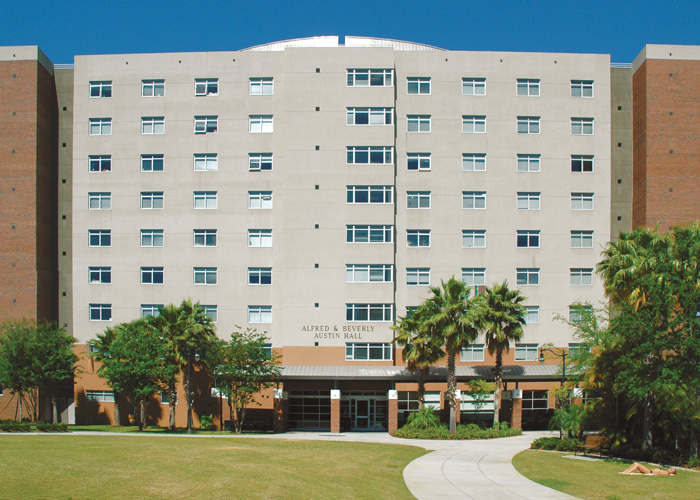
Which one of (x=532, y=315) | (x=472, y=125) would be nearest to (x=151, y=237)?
(x=472, y=125)

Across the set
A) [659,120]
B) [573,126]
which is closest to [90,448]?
[573,126]

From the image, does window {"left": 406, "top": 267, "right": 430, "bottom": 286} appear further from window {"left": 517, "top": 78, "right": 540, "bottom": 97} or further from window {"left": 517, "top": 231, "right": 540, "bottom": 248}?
window {"left": 517, "top": 78, "right": 540, "bottom": 97}


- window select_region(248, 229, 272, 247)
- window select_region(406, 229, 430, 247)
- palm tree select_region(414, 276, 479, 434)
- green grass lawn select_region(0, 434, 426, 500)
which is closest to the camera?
green grass lawn select_region(0, 434, 426, 500)

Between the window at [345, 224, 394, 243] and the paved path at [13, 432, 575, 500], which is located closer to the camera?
the paved path at [13, 432, 575, 500]

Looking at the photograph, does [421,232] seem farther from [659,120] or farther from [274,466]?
[274,466]

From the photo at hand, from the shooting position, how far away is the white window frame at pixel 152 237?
52.6 meters

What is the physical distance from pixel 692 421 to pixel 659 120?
29.9 metres

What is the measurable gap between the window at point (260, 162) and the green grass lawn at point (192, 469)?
23835 millimetres

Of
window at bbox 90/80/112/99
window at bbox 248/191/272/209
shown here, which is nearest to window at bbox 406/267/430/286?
window at bbox 248/191/272/209

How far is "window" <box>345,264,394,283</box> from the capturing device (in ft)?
167

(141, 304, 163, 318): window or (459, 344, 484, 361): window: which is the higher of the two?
(141, 304, 163, 318): window

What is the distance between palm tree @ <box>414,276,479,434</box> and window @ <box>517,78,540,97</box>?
767 inches

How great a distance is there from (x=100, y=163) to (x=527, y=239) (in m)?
34.9

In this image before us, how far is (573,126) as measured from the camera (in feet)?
174
